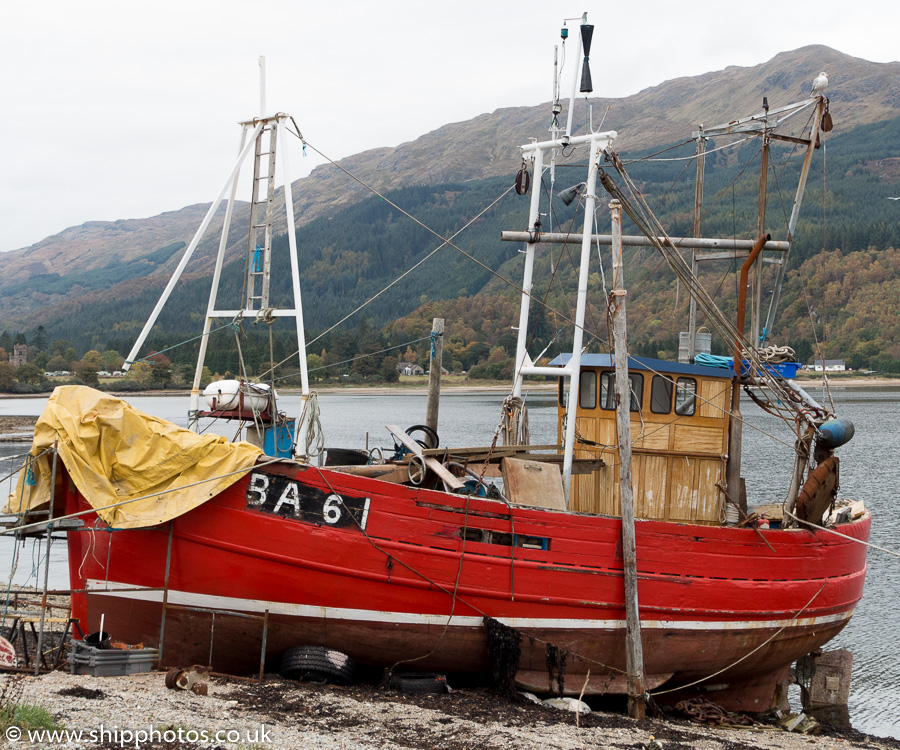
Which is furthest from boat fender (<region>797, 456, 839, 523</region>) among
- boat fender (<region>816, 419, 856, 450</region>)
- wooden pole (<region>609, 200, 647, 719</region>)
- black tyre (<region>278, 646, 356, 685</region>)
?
black tyre (<region>278, 646, 356, 685</region>)

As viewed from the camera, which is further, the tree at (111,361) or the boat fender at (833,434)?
the tree at (111,361)

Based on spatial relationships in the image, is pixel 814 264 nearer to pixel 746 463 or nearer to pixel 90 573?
pixel 746 463

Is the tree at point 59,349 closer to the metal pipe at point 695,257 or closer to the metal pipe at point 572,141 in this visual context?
the metal pipe at point 695,257

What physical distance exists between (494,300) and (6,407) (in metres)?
57.8

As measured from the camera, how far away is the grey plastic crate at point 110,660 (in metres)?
9.75

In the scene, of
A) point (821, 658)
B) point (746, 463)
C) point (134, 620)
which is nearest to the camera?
point (134, 620)

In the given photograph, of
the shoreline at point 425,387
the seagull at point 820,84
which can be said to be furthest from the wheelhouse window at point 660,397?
the shoreline at point 425,387

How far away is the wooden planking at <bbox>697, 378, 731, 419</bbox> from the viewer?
13.0 meters

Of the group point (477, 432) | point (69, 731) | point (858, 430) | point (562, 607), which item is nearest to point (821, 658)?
point (562, 607)

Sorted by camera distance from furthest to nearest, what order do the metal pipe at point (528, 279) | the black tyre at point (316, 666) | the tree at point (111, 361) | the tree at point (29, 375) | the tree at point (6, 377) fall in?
1. the tree at point (111, 361)
2. the tree at point (29, 375)
3. the tree at point (6, 377)
4. the metal pipe at point (528, 279)
5. the black tyre at point (316, 666)

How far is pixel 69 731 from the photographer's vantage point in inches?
293

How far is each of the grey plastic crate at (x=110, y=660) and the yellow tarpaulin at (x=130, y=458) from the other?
58.5 inches

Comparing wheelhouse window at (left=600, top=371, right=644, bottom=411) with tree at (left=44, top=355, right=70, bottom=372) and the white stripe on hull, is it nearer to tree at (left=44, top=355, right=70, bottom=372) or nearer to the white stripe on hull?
the white stripe on hull

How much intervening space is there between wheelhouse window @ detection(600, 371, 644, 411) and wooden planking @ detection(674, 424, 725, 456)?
0.70 metres
